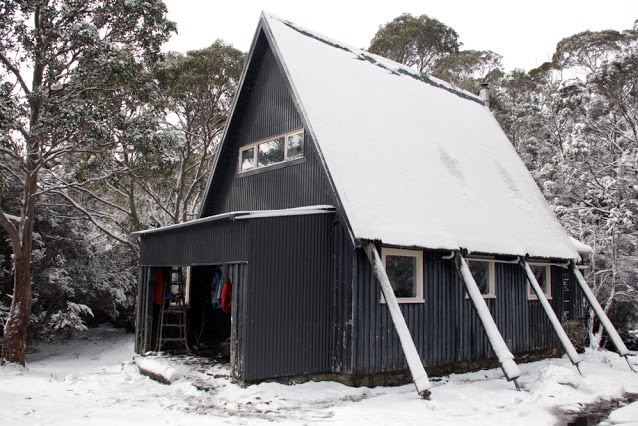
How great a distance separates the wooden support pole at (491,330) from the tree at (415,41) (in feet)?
76.6

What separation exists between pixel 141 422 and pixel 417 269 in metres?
5.76

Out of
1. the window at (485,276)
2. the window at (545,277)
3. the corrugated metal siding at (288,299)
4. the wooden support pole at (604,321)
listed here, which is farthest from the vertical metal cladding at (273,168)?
the wooden support pole at (604,321)

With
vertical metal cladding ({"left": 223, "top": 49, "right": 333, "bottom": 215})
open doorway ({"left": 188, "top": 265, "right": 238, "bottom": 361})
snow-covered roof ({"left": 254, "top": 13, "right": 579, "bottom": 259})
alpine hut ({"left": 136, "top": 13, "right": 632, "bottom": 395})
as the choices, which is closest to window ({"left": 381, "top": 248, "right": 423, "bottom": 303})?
alpine hut ({"left": 136, "top": 13, "right": 632, "bottom": 395})

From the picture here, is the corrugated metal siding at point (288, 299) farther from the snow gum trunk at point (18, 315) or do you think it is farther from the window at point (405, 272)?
the snow gum trunk at point (18, 315)

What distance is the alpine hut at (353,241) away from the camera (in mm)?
9039

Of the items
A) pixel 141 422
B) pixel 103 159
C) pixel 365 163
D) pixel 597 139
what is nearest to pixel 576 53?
pixel 597 139

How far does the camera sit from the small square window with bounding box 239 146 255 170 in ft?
41.4

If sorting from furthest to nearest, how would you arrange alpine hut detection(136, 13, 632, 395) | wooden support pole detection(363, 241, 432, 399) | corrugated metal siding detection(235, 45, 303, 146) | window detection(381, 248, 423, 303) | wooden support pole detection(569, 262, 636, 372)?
wooden support pole detection(569, 262, 636, 372), corrugated metal siding detection(235, 45, 303, 146), window detection(381, 248, 423, 303), alpine hut detection(136, 13, 632, 395), wooden support pole detection(363, 241, 432, 399)

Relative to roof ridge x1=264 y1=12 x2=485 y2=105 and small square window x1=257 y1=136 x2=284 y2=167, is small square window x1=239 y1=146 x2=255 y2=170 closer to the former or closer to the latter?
small square window x1=257 y1=136 x2=284 y2=167

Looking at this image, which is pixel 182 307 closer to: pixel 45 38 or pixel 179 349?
pixel 179 349

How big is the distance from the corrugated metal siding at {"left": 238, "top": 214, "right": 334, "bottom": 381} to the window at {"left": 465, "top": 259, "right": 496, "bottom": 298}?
13.0 feet

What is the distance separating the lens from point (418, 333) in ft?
33.1

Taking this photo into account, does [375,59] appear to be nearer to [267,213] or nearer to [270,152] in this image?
[270,152]

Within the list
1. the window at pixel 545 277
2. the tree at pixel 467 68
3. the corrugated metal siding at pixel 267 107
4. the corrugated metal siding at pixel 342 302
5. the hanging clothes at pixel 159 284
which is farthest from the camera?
the tree at pixel 467 68
